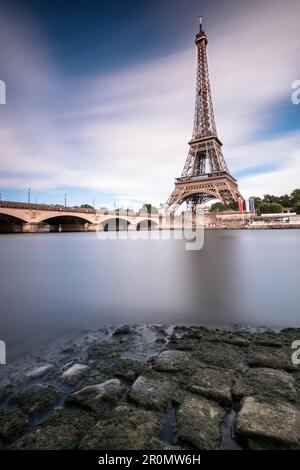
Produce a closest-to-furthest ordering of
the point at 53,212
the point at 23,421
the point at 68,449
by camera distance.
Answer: the point at 68,449 < the point at 23,421 < the point at 53,212

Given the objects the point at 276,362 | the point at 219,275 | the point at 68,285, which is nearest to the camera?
the point at 276,362

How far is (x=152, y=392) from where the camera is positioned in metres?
2.53

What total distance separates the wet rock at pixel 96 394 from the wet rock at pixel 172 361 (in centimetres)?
54

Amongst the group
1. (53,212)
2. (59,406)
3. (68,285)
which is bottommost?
(59,406)

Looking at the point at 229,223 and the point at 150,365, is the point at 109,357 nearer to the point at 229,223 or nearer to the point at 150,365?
the point at 150,365

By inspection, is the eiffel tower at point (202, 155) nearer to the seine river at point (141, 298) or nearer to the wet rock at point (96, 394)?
the seine river at point (141, 298)

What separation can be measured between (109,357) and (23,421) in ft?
4.37

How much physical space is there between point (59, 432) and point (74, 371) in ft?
3.41

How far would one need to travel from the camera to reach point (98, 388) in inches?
103

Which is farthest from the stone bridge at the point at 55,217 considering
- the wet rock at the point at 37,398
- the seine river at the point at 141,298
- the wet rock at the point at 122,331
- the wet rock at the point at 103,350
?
the wet rock at the point at 37,398

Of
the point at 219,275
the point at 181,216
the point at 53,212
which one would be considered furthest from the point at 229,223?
the point at 219,275

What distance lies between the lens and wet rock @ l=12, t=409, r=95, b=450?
1904 mm

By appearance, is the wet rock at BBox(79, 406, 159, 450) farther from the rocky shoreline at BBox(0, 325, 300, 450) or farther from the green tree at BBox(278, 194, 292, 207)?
the green tree at BBox(278, 194, 292, 207)

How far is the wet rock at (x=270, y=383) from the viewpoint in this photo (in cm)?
243
